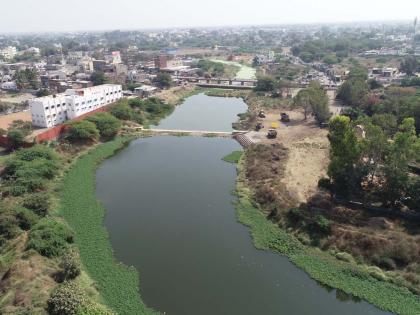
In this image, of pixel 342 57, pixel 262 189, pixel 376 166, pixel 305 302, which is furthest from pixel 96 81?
pixel 342 57

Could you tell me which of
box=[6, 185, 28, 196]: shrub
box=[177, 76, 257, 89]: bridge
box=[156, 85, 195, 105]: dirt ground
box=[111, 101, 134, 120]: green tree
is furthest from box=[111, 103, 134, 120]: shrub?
box=[177, 76, 257, 89]: bridge

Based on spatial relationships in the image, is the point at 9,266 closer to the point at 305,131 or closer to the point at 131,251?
the point at 131,251

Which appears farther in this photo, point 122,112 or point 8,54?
point 8,54

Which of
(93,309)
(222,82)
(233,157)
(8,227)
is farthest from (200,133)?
(222,82)

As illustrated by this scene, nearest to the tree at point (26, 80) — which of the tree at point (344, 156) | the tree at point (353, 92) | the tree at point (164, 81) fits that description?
the tree at point (164, 81)

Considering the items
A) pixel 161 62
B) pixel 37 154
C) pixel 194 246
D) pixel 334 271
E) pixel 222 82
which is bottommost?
pixel 194 246

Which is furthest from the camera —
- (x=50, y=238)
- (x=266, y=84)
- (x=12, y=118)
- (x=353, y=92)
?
(x=266, y=84)

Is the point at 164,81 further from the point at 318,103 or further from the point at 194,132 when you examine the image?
the point at 318,103

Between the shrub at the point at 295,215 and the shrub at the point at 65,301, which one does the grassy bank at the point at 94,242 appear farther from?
the shrub at the point at 295,215
